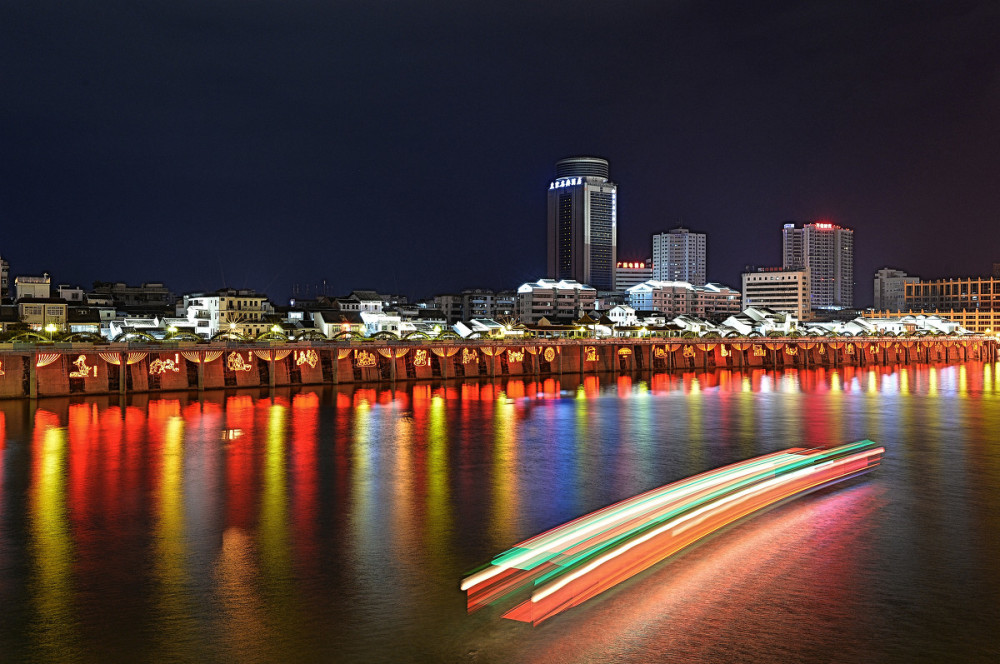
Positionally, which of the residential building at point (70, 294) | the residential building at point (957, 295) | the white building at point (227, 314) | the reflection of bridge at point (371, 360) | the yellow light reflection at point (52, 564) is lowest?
the yellow light reflection at point (52, 564)

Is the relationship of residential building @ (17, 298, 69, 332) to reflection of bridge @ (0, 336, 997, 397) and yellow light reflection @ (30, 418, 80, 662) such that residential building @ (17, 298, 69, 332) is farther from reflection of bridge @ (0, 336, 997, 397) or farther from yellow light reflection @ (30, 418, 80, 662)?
yellow light reflection @ (30, 418, 80, 662)

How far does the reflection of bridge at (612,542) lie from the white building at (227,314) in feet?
203

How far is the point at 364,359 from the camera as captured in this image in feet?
182

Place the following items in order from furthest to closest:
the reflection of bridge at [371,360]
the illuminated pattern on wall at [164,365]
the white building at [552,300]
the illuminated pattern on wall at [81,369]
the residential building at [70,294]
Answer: the white building at [552,300] → the residential building at [70,294] → the illuminated pattern on wall at [164,365] → the illuminated pattern on wall at [81,369] → the reflection of bridge at [371,360]

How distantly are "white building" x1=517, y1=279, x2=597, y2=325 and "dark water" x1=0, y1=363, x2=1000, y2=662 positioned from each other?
90.3m

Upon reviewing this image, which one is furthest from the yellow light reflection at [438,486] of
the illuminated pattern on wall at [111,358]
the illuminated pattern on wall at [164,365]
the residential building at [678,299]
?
the residential building at [678,299]

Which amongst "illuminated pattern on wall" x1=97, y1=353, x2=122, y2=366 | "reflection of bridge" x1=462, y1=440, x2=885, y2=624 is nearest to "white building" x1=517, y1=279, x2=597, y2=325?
"illuminated pattern on wall" x1=97, y1=353, x2=122, y2=366

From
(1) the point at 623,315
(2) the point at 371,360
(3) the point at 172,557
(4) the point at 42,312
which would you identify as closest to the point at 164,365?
(2) the point at 371,360

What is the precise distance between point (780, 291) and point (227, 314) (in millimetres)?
121722

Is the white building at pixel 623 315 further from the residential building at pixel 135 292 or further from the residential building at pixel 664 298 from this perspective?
the residential building at pixel 135 292

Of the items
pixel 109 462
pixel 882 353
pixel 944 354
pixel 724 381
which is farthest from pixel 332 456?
pixel 944 354

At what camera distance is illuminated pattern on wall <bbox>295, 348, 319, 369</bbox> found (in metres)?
51.6

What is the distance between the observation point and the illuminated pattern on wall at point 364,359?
55156 millimetres

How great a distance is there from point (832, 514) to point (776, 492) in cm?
173
